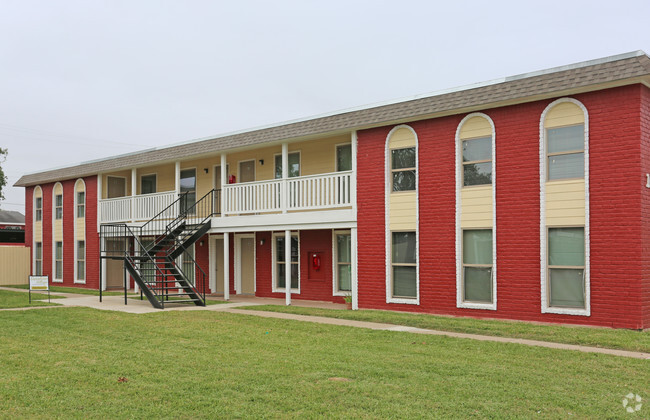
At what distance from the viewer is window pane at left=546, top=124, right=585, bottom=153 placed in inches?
478

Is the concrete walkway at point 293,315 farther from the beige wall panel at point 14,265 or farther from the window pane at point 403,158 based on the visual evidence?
the beige wall panel at point 14,265

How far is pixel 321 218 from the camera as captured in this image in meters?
16.4

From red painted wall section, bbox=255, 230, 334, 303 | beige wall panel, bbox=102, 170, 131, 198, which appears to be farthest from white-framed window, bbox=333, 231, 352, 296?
beige wall panel, bbox=102, 170, 131, 198

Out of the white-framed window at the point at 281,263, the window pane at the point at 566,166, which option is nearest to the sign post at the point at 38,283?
the white-framed window at the point at 281,263

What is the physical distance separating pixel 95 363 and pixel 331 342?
381cm

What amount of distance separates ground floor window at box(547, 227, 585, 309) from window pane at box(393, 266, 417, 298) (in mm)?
3374

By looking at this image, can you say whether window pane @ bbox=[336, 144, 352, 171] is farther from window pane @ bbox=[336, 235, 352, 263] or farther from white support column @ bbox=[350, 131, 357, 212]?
window pane @ bbox=[336, 235, 352, 263]

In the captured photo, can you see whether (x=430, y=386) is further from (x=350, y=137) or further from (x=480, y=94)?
(x=350, y=137)

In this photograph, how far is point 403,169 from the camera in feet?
49.2

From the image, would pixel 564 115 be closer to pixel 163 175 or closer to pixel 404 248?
pixel 404 248

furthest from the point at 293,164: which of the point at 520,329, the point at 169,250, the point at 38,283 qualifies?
the point at 520,329

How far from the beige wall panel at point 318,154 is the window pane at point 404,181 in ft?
8.67

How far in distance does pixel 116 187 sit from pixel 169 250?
302 inches

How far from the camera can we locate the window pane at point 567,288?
473 inches
